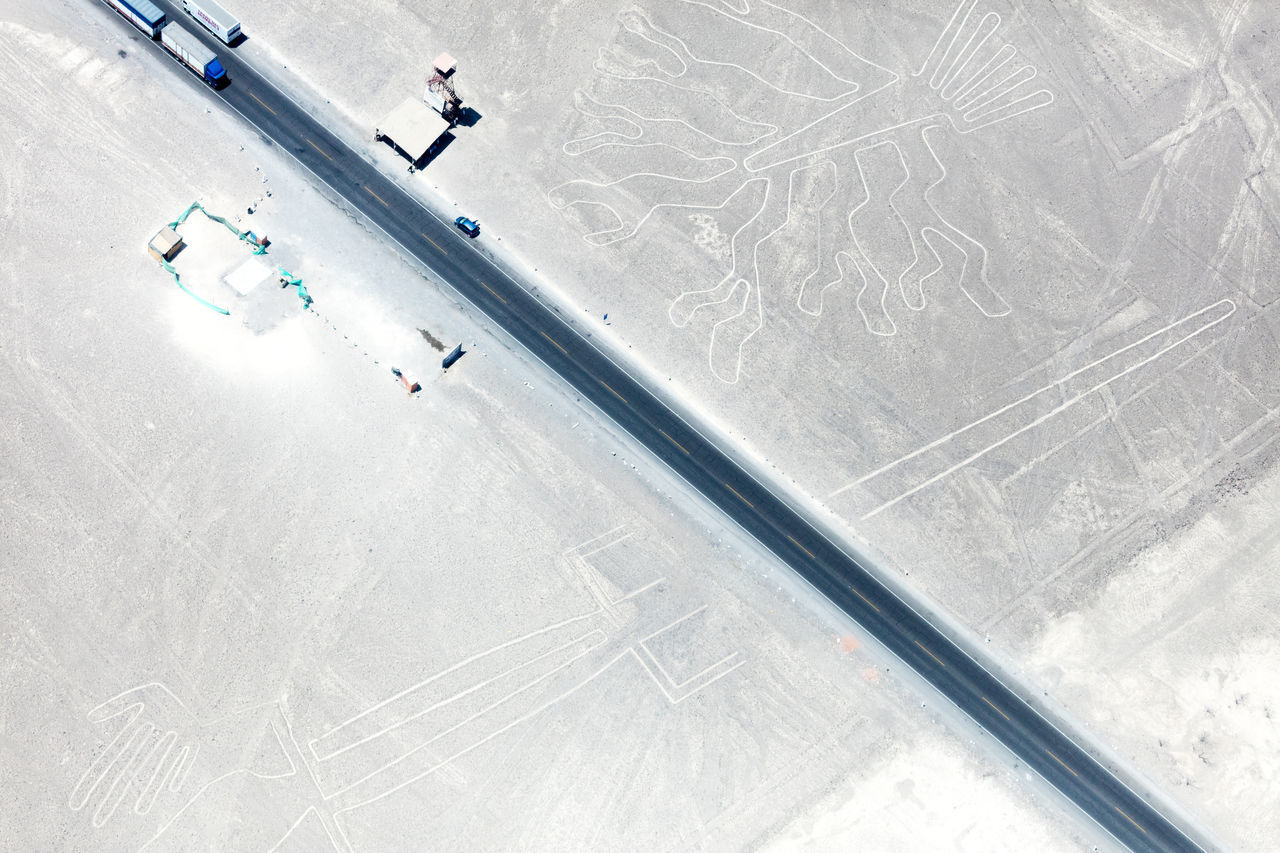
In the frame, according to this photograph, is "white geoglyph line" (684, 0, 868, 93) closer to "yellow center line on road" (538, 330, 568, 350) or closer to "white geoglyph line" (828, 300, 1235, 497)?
"white geoglyph line" (828, 300, 1235, 497)

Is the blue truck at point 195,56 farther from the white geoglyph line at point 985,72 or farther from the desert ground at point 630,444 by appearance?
the white geoglyph line at point 985,72

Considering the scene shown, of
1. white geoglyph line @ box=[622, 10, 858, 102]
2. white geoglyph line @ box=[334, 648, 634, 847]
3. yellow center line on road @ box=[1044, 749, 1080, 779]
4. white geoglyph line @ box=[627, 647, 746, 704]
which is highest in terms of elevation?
white geoglyph line @ box=[622, 10, 858, 102]

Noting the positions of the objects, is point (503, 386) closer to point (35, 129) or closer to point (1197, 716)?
point (35, 129)

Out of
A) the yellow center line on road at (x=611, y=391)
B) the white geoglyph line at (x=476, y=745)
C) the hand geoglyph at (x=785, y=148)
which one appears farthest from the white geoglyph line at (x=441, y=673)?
the hand geoglyph at (x=785, y=148)

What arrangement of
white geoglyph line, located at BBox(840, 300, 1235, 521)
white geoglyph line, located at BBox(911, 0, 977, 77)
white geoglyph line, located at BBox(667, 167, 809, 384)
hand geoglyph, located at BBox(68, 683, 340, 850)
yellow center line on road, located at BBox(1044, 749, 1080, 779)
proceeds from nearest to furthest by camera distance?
hand geoglyph, located at BBox(68, 683, 340, 850) → yellow center line on road, located at BBox(1044, 749, 1080, 779) → white geoglyph line, located at BBox(840, 300, 1235, 521) → white geoglyph line, located at BBox(667, 167, 809, 384) → white geoglyph line, located at BBox(911, 0, 977, 77)

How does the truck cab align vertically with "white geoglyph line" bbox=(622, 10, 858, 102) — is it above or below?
below

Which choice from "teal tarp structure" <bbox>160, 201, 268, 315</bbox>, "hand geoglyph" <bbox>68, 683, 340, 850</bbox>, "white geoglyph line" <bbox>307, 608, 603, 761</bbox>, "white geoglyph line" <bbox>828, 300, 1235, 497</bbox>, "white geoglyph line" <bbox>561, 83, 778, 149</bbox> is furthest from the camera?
A: "white geoglyph line" <bbox>561, 83, 778, 149</bbox>

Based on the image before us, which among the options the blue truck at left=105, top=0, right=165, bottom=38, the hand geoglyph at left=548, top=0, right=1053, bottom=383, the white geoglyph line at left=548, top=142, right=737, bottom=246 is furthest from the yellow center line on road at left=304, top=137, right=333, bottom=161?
the hand geoglyph at left=548, top=0, right=1053, bottom=383

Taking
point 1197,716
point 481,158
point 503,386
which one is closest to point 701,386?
point 503,386
